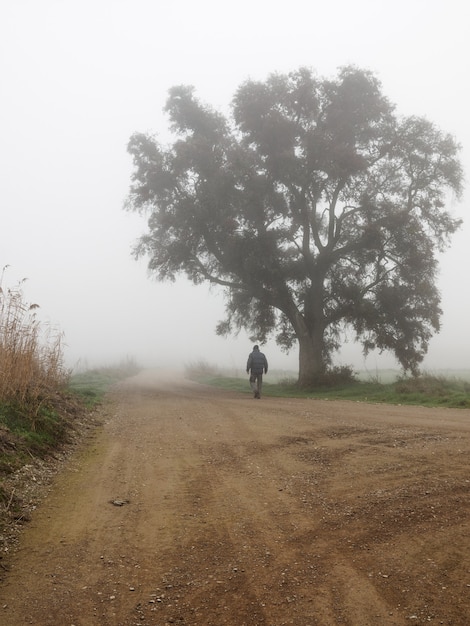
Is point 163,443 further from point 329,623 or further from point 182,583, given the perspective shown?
point 329,623

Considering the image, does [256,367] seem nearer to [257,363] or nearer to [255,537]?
[257,363]

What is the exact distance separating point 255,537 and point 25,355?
23.0ft

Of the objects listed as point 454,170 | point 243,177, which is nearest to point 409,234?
point 454,170

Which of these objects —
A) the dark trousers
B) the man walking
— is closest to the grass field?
the dark trousers

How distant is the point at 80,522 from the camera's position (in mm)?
5406

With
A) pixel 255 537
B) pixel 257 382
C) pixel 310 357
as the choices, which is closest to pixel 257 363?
pixel 257 382

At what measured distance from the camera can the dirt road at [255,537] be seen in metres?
3.60

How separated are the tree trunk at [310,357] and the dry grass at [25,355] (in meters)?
12.2

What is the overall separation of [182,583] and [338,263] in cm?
2134

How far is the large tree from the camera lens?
72.6 ft

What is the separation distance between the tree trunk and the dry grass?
481 inches

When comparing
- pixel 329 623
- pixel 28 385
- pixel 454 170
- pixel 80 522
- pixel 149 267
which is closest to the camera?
pixel 329 623

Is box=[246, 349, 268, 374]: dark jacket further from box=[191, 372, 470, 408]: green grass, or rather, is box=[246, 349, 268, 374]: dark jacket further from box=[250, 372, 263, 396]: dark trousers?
box=[191, 372, 470, 408]: green grass

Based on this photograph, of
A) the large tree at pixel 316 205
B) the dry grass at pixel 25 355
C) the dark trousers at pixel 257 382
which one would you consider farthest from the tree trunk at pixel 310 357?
the dry grass at pixel 25 355
